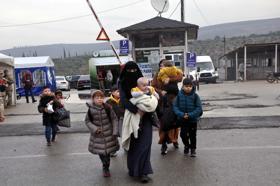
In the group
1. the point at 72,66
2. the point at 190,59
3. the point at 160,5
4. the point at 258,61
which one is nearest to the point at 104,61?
the point at 160,5

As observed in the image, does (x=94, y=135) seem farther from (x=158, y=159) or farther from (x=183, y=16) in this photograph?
(x=183, y=16)

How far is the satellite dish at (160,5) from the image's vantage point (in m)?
16.5

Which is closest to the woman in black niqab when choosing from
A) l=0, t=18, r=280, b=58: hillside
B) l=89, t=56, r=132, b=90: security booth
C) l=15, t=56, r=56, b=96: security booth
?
l=89, t=56, r=132, b=90: security booth

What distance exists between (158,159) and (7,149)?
3.41 meters

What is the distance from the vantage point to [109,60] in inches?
994

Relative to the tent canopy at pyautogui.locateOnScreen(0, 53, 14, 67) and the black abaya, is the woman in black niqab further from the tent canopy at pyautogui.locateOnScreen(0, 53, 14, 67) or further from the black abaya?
the tent canopy at pyautogui.locateOnScreen(0, 53, 14, 67)

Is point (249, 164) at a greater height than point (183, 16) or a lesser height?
lesser

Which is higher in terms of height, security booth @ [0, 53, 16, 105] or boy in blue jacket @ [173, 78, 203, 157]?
security booth @ [0, 53, 16, 105]

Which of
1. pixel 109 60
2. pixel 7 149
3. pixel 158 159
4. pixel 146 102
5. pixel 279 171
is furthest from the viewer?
pixel 109 60

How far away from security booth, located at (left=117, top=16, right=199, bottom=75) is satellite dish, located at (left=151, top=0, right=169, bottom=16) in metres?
1.36

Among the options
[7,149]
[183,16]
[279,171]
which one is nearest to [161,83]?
[279,171]

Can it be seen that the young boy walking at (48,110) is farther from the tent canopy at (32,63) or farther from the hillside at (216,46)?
the hillside at (216,46)

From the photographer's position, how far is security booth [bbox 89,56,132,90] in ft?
80.4

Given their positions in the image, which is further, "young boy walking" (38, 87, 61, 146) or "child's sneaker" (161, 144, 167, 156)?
"young boy walking" (38, 87, 61, 146)
